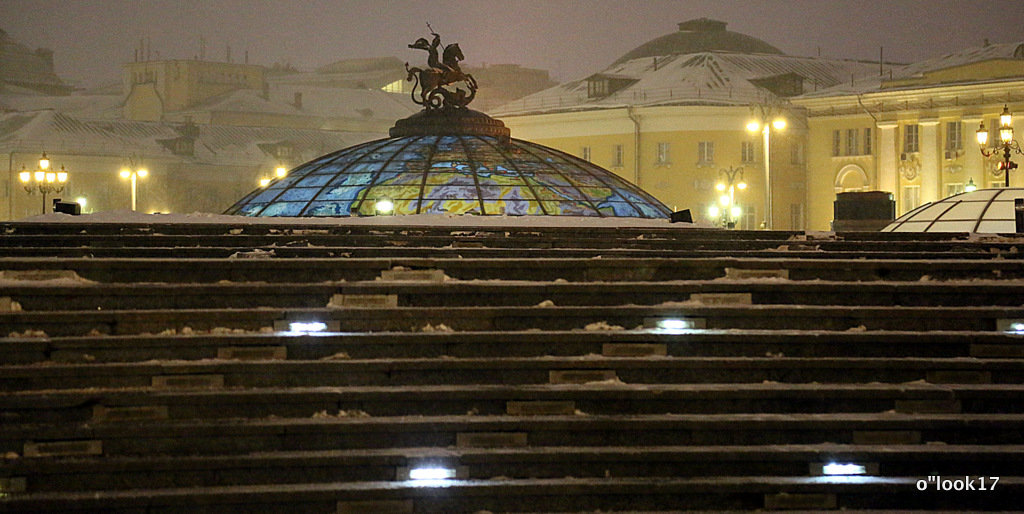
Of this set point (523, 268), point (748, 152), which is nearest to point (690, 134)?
point (748, 152)

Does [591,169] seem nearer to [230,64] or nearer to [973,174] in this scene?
[973,174]

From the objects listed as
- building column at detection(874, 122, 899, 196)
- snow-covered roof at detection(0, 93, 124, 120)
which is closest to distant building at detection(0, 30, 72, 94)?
snow-covered roof at detection(0, 93, 124, 120)

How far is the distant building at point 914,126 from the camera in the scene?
48.2m

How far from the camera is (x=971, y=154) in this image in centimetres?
4859

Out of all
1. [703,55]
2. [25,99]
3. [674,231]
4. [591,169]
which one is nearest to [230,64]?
[25,99]

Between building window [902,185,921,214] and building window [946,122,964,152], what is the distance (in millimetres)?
1802

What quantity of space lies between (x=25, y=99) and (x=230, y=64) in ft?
41.9

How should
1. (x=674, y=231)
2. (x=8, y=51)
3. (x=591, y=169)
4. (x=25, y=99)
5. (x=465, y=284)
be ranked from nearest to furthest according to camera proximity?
(x=465, y=284)
(x=674, y=231)
(x=591, y=169)
(x=25, y=99)
(x=8, y=51)

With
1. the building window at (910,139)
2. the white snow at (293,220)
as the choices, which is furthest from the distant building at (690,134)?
the white snow at (293,220)

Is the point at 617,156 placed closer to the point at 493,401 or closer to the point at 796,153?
the point at 796,153

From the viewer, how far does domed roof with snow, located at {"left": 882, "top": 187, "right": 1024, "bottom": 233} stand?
75.9 feet

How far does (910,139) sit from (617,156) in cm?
1058

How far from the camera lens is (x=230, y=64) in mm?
95438

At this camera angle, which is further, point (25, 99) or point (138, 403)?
point (25, 99)
